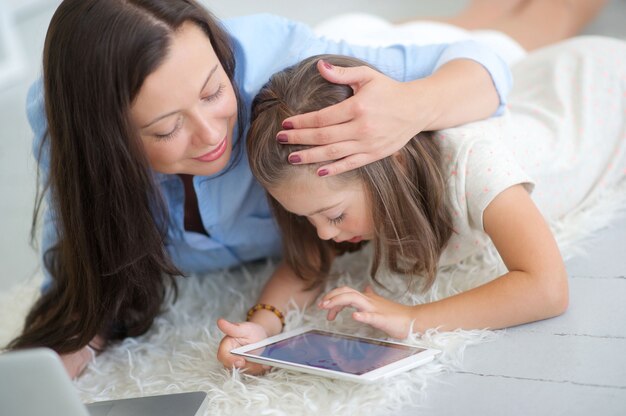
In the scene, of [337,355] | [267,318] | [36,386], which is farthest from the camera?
[267,318]

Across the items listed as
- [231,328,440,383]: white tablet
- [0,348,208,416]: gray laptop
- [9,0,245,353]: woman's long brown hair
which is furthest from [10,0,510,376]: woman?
[0,348,208,416]: gray laptop

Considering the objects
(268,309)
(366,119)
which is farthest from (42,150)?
(366,119)

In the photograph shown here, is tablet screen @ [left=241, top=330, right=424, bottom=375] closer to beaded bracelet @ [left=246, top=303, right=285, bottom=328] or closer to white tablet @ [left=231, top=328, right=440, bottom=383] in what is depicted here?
white tablet @ [left=231, top=328, right=440, bottom=383]

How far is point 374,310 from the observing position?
3.66 ft

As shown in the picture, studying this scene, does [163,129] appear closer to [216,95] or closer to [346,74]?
[216,95]

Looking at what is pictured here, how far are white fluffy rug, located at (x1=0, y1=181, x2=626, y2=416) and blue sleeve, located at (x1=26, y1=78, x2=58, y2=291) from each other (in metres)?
0.19

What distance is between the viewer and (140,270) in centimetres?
126

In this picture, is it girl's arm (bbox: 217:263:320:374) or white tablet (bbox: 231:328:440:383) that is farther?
girl's arm (bbox: 217:263:320:374)

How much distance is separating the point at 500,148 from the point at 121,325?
28.6 inches

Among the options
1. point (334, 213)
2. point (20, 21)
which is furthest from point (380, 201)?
point (20, 21)

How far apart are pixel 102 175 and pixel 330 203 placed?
1.14ft

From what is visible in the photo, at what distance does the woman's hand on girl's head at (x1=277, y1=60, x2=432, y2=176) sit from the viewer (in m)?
1.09

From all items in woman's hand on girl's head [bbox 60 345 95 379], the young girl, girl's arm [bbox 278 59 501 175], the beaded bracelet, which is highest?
girl's arm [bbox 278 59 501 175]

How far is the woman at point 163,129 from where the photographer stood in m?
1.08
